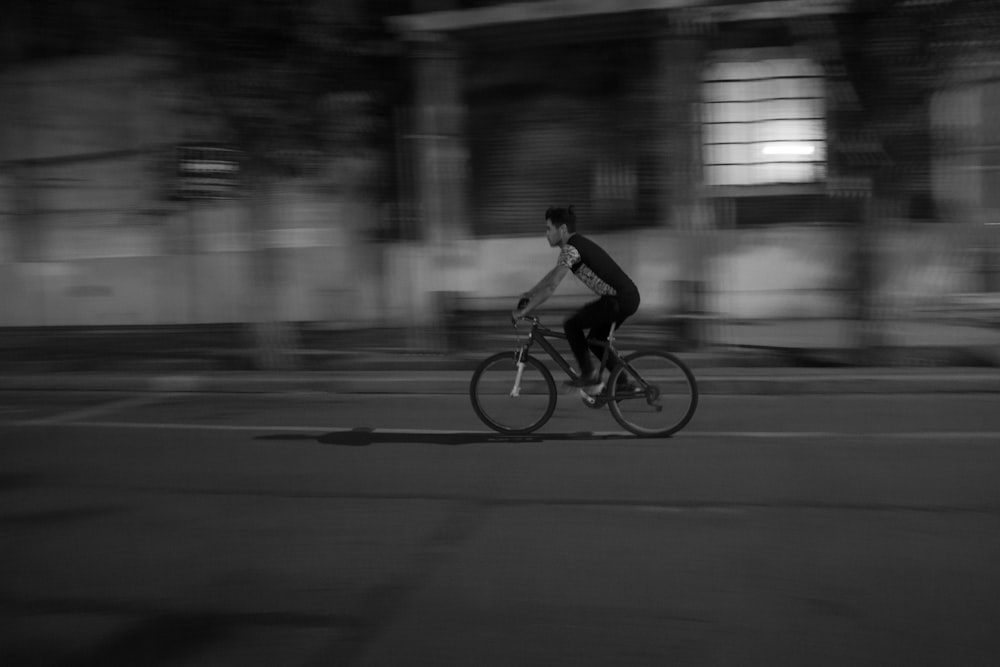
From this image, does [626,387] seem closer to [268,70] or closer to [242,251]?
→ [268,70]

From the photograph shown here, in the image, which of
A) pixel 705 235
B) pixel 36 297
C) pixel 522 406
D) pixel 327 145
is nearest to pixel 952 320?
pixel 705 235

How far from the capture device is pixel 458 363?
12.8m

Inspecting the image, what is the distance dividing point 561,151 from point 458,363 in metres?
3.05

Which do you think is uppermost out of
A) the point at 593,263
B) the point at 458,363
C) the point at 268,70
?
the point at 268,70

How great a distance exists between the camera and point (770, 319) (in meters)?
12.9

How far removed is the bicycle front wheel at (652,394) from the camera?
8133 millimetres

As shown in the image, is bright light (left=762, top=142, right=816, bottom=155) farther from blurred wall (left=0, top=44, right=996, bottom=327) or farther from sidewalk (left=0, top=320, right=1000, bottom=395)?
sidewalk (left=0, top=320, right=1000, bottom=395)

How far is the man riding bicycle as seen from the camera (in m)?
7.88

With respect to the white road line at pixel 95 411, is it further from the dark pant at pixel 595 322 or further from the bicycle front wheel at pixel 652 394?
the bicycle front wheel at pixel 652 394

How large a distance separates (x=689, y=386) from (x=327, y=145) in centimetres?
623

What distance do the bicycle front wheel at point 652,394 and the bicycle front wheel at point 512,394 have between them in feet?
1.75

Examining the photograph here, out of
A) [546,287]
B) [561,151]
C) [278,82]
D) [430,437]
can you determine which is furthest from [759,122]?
[430,437]

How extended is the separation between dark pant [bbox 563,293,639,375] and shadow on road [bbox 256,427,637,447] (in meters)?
0.54

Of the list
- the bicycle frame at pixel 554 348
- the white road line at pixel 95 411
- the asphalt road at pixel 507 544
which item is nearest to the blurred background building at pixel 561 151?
the white road line at pixel 95 411
